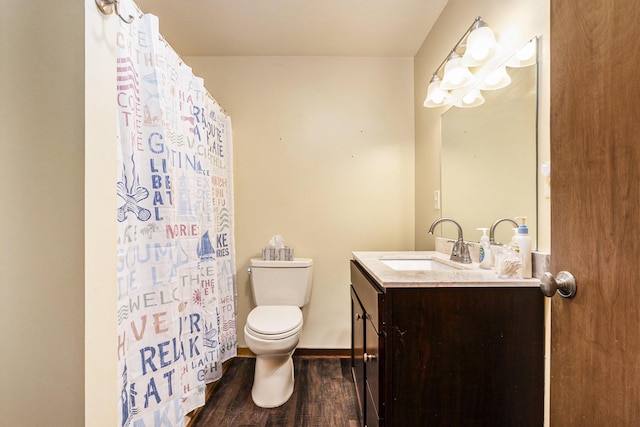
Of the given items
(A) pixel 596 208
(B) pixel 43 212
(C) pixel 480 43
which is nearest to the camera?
(A) pixel 596 208

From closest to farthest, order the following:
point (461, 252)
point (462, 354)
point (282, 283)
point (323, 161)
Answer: point (462, 354), point (461, 252), point (282, 283), point (323, 161)

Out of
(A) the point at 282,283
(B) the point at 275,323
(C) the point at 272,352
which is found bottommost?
(C) the point at 272,352

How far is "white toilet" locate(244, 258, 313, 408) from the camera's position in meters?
1.74

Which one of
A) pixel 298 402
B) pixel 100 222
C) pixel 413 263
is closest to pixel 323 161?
pixel 413 263

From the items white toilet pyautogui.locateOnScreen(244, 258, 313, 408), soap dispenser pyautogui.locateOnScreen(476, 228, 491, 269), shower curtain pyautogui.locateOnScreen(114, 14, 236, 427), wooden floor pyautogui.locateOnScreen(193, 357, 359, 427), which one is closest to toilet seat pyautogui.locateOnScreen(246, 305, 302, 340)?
white toilet pyautogui.locateOnScreen(244, 258, 313, 408)

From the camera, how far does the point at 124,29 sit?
3.38ft

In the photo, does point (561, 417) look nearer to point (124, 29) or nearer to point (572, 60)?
point (572, 60)

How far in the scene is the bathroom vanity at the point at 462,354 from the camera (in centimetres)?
99

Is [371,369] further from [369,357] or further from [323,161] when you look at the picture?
[323,161]

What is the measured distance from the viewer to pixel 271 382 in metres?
1.81

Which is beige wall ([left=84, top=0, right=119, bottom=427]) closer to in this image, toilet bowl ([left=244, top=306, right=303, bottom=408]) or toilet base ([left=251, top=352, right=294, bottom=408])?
toilet bowl ([left=244, top=306, right=303, bottom=408])

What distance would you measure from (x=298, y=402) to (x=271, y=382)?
20 cm

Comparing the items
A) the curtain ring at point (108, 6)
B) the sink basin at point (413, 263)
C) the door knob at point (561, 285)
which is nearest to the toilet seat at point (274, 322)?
the sink basin at point (413, 263)

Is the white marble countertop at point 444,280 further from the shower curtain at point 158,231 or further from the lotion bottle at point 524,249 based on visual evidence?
the shower curtain at point 158,231
